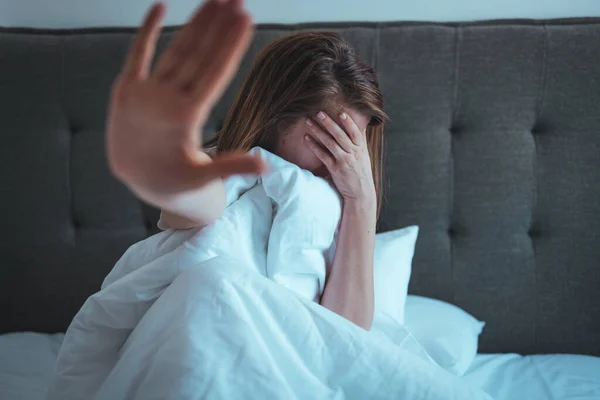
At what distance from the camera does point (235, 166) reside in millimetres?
550

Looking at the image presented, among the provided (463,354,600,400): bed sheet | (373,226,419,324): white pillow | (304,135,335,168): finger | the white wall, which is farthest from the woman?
the white wall

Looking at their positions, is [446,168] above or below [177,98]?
below

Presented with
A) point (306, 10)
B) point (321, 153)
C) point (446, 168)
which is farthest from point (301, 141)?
point (306, 10)

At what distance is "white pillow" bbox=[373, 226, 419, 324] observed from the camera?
127 centimetres

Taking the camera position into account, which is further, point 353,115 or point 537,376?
point 537,376

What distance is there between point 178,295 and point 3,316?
919 millimetres

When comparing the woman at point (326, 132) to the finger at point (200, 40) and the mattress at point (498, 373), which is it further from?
the mattress at point (498, 373)

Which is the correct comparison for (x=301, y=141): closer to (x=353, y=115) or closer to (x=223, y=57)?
(x=353, y=115)

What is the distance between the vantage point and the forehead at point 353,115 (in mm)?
1080

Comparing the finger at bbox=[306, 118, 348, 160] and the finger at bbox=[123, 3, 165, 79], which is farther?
the finger at bbox=[306, 118, 348, 160]

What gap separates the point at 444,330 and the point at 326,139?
0.51m

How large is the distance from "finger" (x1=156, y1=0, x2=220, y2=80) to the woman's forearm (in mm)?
608

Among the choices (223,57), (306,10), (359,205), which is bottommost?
(359,205)

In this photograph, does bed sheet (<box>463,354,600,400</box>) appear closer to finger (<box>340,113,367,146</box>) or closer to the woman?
the woman
